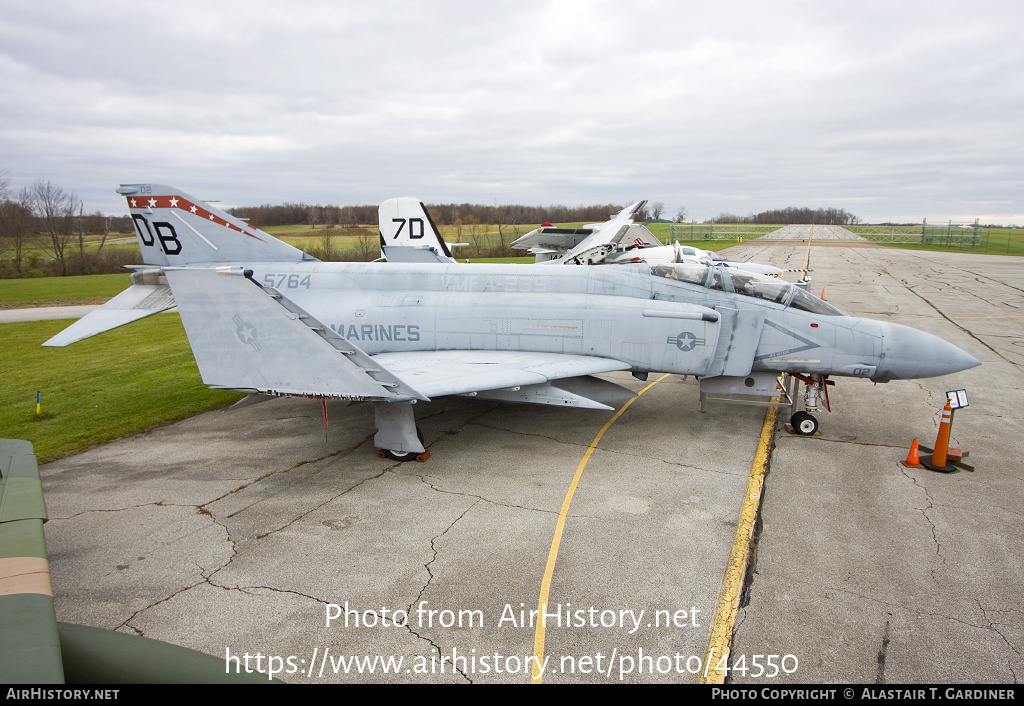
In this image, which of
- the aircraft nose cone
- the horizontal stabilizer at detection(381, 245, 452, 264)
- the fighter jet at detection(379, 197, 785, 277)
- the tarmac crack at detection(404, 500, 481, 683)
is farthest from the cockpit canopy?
the horizontal stabilizer at detection(381, 245, 452, 264)

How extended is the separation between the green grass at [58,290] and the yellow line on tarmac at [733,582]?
36.0 meters

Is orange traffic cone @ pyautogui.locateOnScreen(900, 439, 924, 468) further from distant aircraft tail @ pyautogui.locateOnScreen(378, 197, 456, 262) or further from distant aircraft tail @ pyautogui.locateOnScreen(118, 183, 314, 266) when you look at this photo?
distant aircraft tail @ pyautogui.locateOnScreen(378, 197, 456, 262)

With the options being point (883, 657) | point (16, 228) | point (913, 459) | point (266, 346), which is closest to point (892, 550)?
point (883, 657)

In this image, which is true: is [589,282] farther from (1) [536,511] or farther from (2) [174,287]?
(2) [174,287]

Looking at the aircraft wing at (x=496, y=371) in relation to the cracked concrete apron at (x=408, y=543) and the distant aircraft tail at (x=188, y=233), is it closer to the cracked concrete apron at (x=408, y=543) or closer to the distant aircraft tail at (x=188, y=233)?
the cracked concrete apron at (x=408, y=543)

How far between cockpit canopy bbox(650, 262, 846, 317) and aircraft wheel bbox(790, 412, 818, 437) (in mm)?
1837

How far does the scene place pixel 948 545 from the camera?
6102mm

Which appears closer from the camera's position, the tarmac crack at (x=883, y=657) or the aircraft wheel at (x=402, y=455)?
the tarmac crack at (x=883, y=657)

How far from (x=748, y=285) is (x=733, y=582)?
5731 millimetres

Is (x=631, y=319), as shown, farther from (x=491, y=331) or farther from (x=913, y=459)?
(x=913, y=459)

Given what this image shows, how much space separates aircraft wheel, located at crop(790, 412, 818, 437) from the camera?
9406mm

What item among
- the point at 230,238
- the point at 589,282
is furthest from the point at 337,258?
the point at 589,282

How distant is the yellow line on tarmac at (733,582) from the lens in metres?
4.44

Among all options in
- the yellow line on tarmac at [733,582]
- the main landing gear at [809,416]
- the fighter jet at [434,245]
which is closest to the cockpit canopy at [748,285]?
the main landing gear at [809,416]
